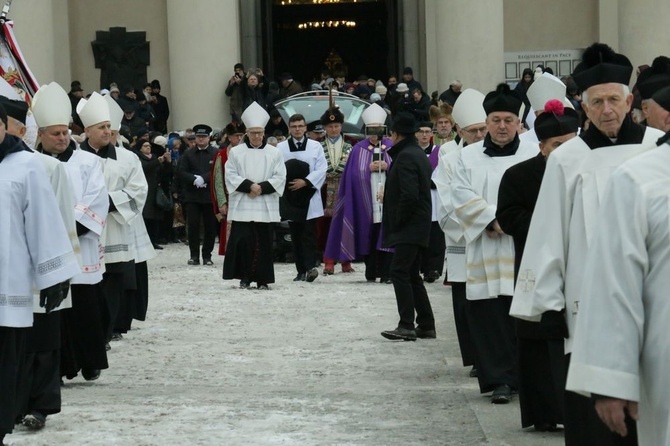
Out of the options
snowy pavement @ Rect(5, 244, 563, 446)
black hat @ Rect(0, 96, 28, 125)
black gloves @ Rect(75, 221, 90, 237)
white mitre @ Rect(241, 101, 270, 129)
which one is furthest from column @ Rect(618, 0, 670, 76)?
black hat @ Rect(0, 96, 28, 125)

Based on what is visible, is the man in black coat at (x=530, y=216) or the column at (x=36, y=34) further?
the column at (x=36, y=34)

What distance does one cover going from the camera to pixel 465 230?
1016 centimetres

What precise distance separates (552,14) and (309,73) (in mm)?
10524

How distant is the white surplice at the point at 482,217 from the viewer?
32.7 feet

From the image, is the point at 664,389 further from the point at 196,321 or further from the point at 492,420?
the point at 196,321

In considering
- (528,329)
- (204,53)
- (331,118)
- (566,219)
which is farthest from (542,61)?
(566,219)

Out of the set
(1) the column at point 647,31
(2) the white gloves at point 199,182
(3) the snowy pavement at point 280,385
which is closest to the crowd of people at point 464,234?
(3) the snowy pavement at point 280,385

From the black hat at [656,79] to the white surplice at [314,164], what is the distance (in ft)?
38.1

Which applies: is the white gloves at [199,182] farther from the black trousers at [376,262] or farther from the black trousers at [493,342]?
the black trousers at [493,342]

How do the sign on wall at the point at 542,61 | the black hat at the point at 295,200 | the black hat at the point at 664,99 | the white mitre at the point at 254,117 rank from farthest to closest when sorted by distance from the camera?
1. the sign on wall at the point at 542,61
2. the black hat at the point at 295,200
3. the white mitre at the point at 254,117
4. the black hat at the point at 664,99

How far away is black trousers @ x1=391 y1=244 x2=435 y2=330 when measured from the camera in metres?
12.7

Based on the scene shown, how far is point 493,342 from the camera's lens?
9977 millimetres

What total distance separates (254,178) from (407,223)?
5.26 meters

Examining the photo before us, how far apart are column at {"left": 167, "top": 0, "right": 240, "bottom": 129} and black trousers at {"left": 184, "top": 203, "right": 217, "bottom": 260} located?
7.94m
